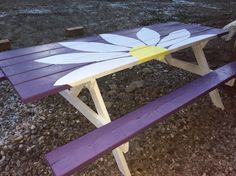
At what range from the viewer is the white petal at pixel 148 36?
7.14ft

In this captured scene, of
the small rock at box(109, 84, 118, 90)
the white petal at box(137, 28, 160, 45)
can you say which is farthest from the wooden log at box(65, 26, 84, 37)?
the white petal at box(137, 28, 160, 45)

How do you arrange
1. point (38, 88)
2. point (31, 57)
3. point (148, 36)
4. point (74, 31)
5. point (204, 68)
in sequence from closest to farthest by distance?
point (38, 88)
point (31, 57)
point (148, 36)
point (204, 68)
point (74, 31)

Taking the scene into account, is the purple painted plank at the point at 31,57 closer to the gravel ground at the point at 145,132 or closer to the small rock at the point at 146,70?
the gravel ground at the point at 145,132

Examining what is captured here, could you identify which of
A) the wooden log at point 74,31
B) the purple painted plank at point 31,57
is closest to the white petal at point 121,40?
the purple painted plank at point 31,57

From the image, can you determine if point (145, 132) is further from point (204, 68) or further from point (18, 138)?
point (18, 138)

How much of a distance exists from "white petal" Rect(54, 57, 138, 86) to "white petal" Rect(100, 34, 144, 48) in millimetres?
311

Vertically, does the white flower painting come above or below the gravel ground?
above

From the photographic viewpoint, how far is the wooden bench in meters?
1.30

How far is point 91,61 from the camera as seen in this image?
5.87ft

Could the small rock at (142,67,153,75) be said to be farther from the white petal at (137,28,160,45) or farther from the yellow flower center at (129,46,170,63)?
the yellow flower center at (129,46,170,63)

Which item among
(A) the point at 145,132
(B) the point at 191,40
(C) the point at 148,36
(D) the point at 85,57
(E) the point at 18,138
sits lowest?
(A) the point at 145,132

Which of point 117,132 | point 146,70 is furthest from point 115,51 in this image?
point 146,70

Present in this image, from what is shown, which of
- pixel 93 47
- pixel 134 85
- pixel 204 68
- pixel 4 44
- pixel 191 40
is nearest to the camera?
pixel 93 47

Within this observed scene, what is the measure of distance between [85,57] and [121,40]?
48cm
